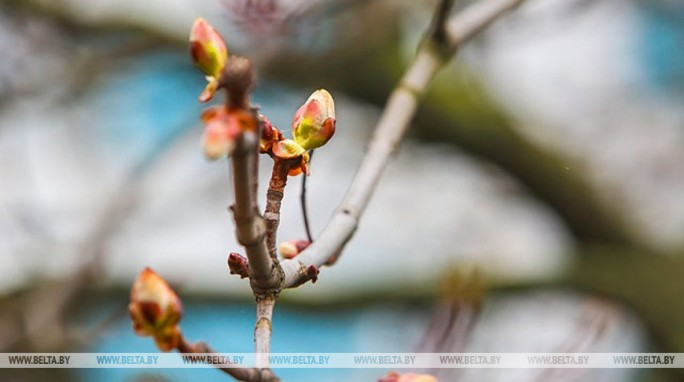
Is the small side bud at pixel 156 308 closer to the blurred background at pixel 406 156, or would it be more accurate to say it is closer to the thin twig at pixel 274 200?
the thin twig at pixel 274 200

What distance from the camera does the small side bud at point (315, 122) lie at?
0.78m

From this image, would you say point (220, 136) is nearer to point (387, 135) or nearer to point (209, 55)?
point (209, 55)

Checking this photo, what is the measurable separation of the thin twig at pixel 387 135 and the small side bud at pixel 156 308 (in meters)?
0.22

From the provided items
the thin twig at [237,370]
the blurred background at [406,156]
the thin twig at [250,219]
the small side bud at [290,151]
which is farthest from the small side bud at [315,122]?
the blurred background at [406,156]

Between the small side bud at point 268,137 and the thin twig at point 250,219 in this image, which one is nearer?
the thin twig at point 250,219

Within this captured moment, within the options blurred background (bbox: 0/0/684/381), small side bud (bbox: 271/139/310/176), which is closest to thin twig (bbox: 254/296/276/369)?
small side bud (bbox: 271/139/310/176)

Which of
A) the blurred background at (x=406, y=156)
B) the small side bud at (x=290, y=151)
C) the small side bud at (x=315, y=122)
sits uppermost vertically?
the blurred background at (x=406, y=156)

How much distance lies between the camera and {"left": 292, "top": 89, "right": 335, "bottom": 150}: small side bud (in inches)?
30.9

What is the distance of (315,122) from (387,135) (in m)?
0.59

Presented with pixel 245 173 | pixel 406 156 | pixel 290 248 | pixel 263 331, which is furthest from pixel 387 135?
pixel 406 156

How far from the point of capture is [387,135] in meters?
1.36

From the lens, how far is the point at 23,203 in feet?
9.70

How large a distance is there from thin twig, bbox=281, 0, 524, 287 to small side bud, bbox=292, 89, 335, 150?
0.35 feet

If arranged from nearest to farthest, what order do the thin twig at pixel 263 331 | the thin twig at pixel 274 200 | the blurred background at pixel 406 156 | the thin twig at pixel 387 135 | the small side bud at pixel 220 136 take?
1. the small side bud at pixel 220 136
2. the thin twig at pixel 263 331
3. the thin twig at pixel 274 200
4. the thin twig at pixel 387 135
5. the blurred background at pixel 406 156
